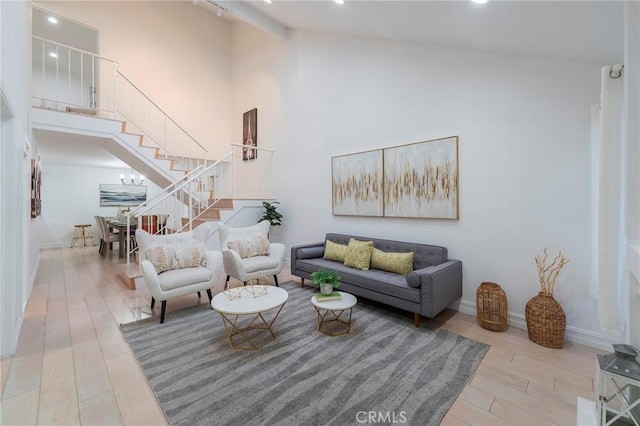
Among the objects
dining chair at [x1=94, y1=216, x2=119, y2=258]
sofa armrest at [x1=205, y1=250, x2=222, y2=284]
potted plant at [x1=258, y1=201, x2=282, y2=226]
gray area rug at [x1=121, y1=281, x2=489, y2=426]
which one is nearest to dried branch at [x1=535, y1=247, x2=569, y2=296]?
gray area rug at [x1=121, y1=281, x2=489, y2=426]

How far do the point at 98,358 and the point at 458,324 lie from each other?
3.34m

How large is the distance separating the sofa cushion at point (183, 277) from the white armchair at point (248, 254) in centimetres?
40

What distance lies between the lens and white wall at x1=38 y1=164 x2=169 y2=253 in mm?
7488

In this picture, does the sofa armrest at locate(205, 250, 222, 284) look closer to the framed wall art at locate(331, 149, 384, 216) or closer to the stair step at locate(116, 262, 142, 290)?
the stair step at locate(116, 262, 142, 290)

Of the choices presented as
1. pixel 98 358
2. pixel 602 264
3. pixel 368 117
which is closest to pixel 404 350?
pixel 602 264

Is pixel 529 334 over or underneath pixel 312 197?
underneath

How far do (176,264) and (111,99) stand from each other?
4957 mm

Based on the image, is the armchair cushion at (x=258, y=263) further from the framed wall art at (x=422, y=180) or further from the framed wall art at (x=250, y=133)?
the framed wall art at (x=250, y=133)

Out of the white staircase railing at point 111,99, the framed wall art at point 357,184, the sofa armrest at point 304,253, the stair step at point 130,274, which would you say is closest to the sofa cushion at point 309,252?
the sofa armrest at point 304,253

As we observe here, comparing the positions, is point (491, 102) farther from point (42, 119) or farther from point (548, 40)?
point (42, 119)

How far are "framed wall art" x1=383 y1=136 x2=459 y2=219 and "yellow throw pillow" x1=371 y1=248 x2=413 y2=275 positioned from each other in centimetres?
60

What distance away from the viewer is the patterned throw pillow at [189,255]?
10.4 ft

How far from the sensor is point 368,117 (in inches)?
159

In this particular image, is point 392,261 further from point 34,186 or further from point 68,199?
point 68,199
